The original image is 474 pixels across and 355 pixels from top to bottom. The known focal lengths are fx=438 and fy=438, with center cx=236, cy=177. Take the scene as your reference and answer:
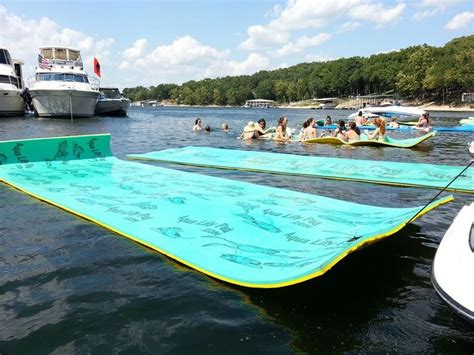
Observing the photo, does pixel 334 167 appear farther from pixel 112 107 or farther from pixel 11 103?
pixel 112 107

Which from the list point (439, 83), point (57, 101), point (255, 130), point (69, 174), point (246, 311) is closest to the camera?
point (246, 311)

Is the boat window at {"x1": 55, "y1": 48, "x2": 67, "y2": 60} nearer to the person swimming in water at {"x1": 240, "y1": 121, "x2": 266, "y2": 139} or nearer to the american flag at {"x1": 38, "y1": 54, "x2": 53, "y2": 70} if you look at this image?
the american flag at {"x1": 38, "y1": 54, "x2": 53, "y2": 70}

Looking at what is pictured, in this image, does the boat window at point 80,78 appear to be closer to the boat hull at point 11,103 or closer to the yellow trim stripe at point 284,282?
the boat hull at point 11,103

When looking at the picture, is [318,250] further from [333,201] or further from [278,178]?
[278,178]

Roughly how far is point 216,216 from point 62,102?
33.9m

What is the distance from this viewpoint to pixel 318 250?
5.20 meters

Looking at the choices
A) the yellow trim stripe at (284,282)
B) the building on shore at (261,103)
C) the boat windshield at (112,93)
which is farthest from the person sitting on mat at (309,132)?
the building on shore at (261,103)

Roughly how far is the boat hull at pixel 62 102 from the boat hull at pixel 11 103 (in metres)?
1.87

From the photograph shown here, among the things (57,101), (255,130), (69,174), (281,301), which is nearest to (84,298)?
(281,301)

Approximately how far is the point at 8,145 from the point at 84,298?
29.1 feet

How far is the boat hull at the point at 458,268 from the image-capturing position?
3.52m

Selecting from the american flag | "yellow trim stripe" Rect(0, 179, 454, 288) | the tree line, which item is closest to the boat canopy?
the american flag

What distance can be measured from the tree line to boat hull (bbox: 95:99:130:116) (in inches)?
2667

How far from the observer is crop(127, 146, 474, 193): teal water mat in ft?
35.8
